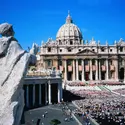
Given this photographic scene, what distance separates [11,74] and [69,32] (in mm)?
102700

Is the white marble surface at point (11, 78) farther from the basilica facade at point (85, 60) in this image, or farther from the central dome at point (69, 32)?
the central dome at point (69, 32)

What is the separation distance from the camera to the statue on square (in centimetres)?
660

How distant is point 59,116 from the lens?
3388cm

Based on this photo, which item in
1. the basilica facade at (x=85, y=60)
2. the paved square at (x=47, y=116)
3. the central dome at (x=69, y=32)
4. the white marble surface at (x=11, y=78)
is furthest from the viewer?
the central dome at (x=69, y=32)

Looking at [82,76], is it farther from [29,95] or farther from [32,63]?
[32,63]

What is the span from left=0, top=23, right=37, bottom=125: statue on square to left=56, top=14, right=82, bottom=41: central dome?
100 metres

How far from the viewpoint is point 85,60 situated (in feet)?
285

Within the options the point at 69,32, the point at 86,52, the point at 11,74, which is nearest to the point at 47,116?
the point at 11,74

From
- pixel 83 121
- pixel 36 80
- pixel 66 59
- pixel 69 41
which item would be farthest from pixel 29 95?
pixel 69 41

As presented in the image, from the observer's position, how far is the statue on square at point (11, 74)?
660cm

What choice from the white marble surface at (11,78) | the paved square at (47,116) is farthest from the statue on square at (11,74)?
the paved square at (47,116)

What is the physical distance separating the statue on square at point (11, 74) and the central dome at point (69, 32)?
100394mm

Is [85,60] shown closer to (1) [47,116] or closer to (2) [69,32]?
(2) [69,32]

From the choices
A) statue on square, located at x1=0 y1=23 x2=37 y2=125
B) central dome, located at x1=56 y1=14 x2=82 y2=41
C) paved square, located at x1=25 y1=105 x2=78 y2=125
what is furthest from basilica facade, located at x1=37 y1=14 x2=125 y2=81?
statue on square, located at x1=0 y1=23 x2=37 y2=125
